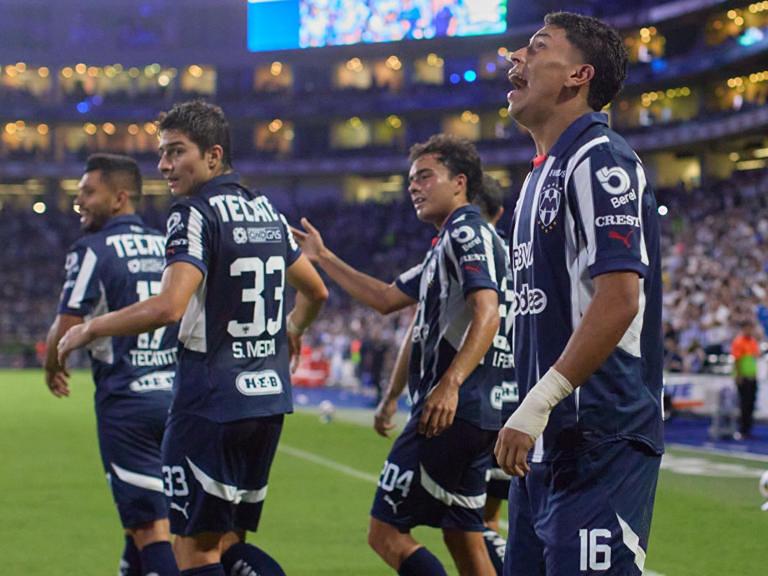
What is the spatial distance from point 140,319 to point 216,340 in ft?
1.37

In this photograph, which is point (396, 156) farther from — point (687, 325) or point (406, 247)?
point (687, 325)

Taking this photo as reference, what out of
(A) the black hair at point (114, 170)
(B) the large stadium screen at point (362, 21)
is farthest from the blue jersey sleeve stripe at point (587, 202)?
(B) the large stadium screen at point (362, 21)

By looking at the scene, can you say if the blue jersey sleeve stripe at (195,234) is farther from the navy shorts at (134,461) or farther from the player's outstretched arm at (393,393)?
the navy shorts at (134,461)

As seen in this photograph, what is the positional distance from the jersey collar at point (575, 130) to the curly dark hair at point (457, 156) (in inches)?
98.6

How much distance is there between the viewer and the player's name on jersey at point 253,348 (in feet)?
18.0

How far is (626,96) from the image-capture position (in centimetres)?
5847

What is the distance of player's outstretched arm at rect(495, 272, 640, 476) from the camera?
3639 millimetres

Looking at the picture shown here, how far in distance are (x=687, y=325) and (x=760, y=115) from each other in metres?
22.0

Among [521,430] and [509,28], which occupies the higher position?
[509,28]

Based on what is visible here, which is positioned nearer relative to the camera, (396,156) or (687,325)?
(687,325)

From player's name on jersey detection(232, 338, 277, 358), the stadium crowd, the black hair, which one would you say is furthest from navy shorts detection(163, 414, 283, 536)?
the stadium crowd

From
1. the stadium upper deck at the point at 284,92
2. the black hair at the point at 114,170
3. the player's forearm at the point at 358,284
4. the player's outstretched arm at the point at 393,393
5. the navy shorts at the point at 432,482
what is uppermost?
the stadium upper deck at the point at 284,92

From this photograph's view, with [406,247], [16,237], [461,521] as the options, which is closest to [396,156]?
[406,247]

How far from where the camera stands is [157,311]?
16.8ft
